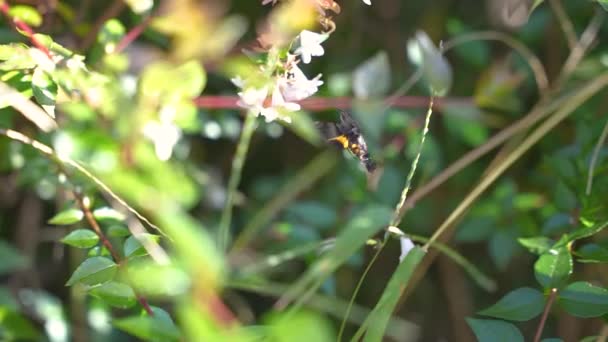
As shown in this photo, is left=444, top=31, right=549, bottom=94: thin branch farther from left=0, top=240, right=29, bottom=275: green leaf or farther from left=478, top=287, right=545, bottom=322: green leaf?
left=0, top=240, right=29, bottom=275: green leaf

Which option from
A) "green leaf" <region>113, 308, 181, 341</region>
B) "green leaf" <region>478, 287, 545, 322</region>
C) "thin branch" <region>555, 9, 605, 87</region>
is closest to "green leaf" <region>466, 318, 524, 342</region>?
"green leaf" <region>478, 287, 545, 322</region>

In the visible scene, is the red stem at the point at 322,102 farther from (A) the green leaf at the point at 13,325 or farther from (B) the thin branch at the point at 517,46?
(A) the green leaf at the point at 13,325

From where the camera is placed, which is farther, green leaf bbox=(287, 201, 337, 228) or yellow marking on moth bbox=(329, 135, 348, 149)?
green leaf bbox=(287, 201, 337, 228)

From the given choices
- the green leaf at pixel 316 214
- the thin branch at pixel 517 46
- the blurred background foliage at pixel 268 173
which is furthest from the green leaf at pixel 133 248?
the thin branch at pixel 517 46

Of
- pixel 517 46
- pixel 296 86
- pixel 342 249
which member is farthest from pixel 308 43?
pixel 517 46

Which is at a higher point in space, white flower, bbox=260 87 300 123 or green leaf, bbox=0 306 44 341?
white flower, bbox=260 87 300 123

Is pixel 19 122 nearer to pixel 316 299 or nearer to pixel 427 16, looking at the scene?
pixel 316 299
